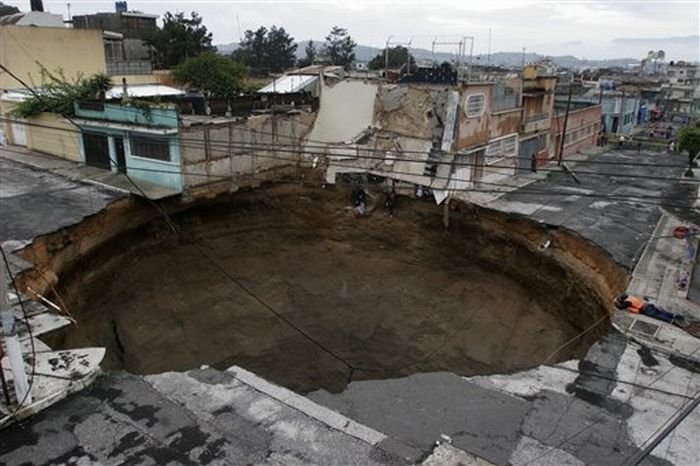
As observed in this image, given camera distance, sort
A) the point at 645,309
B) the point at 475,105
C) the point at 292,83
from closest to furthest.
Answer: the point at 645,309, the point at 475,105, the point at 292,83

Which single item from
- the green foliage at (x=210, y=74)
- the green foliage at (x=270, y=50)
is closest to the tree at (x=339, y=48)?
the green foliage at (x=270, y=50)

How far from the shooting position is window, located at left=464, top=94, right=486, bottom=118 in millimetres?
21531

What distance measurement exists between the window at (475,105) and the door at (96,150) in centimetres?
1443

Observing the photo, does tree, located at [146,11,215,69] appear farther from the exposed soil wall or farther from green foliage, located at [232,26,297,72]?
the exposed soil wall

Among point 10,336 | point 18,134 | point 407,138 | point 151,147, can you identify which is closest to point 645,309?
point 407,138

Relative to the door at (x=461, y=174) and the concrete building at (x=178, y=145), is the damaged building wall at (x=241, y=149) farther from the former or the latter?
the door at (x=461, y=174)

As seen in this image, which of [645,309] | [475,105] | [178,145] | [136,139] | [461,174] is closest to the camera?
[645,309]

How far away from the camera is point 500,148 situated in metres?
24.6

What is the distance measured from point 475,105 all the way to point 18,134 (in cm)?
2258

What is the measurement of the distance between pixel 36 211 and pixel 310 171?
1099 cm

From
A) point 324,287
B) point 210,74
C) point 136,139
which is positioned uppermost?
point 210,74

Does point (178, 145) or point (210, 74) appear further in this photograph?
point (210, 74)

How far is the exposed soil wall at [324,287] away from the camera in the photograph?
17234 millimetres

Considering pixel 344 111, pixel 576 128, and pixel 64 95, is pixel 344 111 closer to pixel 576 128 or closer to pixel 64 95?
pixel 64 95
